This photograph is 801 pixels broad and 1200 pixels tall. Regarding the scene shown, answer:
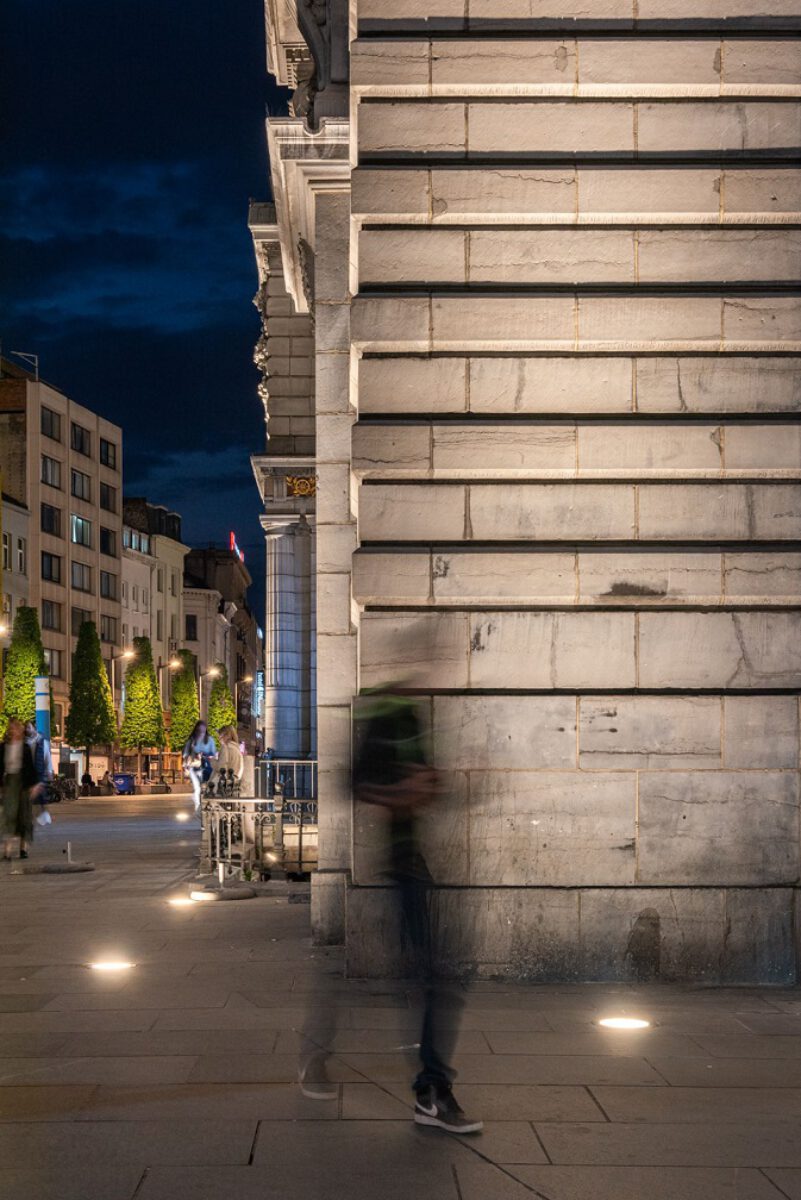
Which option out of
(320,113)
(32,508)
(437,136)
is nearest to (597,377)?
(437,136)

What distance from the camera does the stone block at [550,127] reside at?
A: 11.2 m

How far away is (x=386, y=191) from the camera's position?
11.2m

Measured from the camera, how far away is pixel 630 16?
11.4 meters

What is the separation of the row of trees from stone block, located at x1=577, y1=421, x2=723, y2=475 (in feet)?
171

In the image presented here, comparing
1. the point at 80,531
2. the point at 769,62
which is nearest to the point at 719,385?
the point at 769,62

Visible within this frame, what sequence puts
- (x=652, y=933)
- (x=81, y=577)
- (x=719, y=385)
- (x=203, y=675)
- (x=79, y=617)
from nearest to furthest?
1. (x=652, y=933)
2. (x=719, y=385)
3. (x=79, y=617)
4. (x=81, y=577)
5. (x=203, y=675)

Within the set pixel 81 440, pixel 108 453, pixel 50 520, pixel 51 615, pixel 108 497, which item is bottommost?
pixel 51 615

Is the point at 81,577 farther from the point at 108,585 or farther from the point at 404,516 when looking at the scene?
the point at 404,516

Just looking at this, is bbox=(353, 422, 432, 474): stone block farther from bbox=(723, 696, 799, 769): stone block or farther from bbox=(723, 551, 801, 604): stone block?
bbox=(723, 696, 799, 769): stone block

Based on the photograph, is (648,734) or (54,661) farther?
(54,661)

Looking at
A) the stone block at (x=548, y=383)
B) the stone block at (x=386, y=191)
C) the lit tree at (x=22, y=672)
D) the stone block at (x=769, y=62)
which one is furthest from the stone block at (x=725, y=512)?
the lit tree at (x=22, y=672)

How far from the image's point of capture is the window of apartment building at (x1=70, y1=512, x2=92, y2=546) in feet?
331

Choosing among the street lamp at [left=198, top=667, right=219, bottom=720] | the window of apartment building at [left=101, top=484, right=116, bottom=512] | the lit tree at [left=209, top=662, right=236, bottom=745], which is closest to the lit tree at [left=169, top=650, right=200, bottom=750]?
the lit tree at [left=209, top=662, right=236, bottom=745]

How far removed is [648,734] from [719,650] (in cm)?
78
